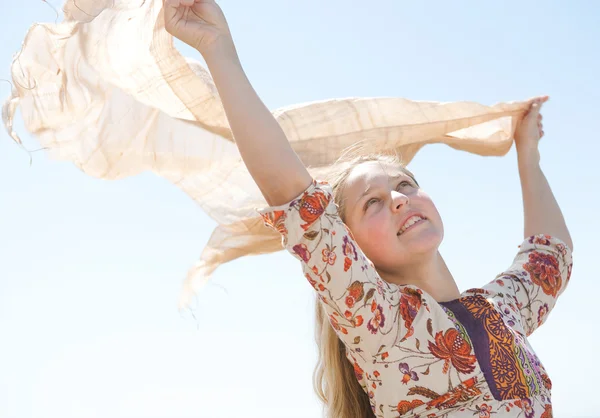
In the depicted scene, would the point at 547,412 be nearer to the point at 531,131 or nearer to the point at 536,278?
the point at 536,278

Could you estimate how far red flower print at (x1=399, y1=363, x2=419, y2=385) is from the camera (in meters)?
1.95

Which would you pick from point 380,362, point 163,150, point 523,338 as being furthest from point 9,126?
point 523,338

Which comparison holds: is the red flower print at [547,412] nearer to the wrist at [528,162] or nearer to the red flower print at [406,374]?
the red flower print at [406,374]

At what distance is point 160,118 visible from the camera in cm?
247

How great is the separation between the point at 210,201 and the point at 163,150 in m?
0.26

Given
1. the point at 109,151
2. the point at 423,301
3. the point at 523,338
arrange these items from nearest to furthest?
1. the point at 423,301
2. the point at 523,338
3. the point at 109,151

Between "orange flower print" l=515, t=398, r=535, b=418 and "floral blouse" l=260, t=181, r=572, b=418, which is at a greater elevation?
"floral blouse" l=260, t=181, r=572, b=418

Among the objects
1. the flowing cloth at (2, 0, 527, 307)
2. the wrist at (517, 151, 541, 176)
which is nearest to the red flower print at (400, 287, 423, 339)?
the flowing cloth at (2, 0, 527, 307)

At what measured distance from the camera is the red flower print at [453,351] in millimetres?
1970

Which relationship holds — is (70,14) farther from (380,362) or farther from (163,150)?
(380,362)

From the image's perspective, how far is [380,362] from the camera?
6.44 feet

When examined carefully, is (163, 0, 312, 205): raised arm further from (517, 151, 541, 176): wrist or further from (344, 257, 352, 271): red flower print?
(517, 151, 541, 176): wrist

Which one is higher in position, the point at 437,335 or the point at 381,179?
the point at 381,179

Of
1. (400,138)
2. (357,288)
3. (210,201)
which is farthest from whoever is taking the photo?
(400,138)
